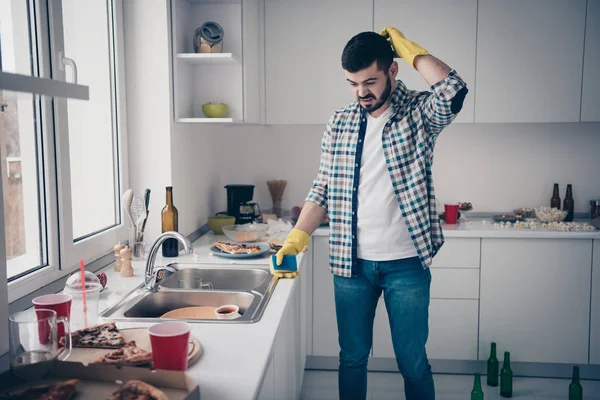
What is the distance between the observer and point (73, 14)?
2.05m

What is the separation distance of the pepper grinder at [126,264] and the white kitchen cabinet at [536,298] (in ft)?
6.11

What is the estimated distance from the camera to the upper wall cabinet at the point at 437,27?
3.00 meters

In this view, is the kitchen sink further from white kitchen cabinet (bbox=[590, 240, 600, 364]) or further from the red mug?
white kitchen cabinet (bbox=[590, 240, 600, 364])

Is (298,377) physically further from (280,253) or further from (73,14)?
(73,14)

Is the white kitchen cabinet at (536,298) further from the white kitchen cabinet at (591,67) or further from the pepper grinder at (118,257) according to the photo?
the pepper grinder at (118,257)

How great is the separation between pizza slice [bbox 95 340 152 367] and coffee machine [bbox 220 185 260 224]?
1.84 meters

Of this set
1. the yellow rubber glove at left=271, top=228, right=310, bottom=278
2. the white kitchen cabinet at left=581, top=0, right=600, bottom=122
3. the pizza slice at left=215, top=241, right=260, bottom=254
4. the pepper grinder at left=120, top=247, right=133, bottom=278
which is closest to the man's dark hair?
the yellow rubber glove at left=271, top=228, right=310, bottom=278

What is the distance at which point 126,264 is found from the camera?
1948 mm

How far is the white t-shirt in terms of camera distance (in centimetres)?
196

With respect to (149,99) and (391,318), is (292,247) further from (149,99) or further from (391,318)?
(149,99)

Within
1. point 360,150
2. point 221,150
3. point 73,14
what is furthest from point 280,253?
point 221,150

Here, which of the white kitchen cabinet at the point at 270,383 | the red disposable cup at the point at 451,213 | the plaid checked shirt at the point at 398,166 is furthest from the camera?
the red disposable cup at the point at 451,213

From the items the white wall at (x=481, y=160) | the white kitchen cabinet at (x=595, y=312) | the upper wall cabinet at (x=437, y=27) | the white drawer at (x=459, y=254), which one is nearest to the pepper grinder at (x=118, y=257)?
the white wall at (x=481, y=160)

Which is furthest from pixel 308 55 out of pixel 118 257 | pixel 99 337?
pixel 99 337
